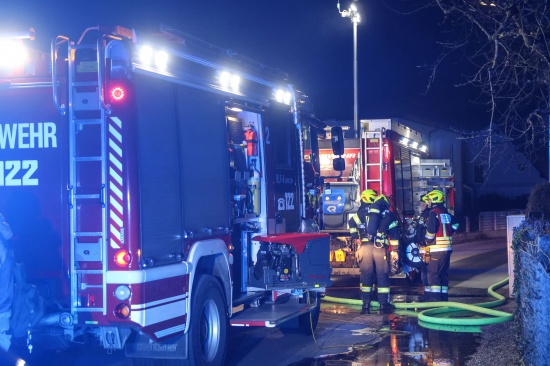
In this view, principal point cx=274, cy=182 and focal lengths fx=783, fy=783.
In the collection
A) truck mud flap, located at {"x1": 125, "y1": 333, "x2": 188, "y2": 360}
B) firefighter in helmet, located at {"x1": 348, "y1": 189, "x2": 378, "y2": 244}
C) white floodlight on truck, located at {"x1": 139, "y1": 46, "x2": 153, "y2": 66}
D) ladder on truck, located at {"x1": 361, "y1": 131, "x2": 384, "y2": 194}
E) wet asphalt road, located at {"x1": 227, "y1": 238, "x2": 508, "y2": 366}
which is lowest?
wet asphalt road, located at {"x1": 227, "y1": 238, "x2": 508, "y2": 366}

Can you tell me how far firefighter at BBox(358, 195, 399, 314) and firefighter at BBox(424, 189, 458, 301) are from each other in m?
0.68

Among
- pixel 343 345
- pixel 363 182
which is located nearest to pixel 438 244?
pixel 363 182

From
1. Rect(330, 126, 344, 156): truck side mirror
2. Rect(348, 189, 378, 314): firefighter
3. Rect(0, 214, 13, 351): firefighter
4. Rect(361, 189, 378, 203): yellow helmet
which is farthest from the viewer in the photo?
Rect(361, 189, 378, 203): yellow helmet

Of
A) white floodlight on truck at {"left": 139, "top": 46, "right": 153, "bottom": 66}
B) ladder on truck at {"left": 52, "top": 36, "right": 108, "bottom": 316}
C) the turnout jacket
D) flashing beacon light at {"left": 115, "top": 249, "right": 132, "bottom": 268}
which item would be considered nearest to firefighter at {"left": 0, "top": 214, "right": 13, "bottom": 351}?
ladder on truck at {"left": 52, "top": 36, "right": 108, "bottom": 316}

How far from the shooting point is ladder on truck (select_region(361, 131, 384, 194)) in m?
14.8

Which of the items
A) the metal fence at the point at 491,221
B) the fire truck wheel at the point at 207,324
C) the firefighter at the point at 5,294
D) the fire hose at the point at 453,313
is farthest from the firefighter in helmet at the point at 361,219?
the metal fence at the point at 491,221

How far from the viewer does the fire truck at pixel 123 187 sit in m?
6.18

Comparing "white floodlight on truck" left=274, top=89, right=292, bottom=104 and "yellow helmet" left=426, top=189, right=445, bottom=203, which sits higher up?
"white floodlight on truck" left=274, top=89, right=292, bottom=104

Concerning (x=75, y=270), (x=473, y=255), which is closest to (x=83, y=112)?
(x=75, y=270)

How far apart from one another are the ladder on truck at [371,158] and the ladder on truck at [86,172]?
29.9ft

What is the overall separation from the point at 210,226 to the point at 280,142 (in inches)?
98.8

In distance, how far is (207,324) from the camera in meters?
7.46

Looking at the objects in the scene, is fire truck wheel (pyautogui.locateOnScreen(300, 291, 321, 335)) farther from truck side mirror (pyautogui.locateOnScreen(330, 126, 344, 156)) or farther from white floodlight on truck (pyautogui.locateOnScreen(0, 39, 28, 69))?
white floodlight on truck (pyautogui.locateOnScreen(0, 39, 28, 69))

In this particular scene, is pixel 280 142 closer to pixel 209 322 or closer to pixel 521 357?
pixel 209 322
